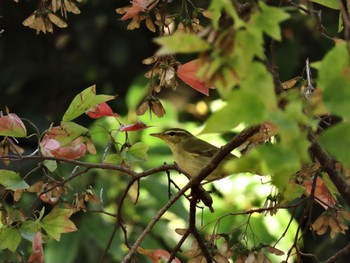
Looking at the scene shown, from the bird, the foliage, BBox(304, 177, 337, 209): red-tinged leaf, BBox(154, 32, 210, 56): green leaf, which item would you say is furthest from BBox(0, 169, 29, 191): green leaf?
the bird

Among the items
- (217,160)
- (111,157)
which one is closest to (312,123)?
(217,160)

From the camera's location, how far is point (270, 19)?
757 mm

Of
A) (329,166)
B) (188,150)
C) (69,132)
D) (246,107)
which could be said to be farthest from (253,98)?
(188,150)

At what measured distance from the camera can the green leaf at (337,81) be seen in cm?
73

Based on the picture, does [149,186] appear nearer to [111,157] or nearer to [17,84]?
[17,84]

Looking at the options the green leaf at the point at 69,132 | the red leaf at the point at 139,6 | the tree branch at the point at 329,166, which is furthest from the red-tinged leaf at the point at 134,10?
the tree branch at the point at 329,166

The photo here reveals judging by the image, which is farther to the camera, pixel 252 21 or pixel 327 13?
pixel 327 13

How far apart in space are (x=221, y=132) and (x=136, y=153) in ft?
1.51

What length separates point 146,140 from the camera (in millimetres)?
2949

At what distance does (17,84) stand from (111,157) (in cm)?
214

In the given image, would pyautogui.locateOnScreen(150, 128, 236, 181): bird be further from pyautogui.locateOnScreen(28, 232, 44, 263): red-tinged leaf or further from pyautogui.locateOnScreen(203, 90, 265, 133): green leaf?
pyautogui.locateOnScreen(203, 90, 265, 133): green leaf

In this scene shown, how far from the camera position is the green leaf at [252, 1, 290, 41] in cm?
75

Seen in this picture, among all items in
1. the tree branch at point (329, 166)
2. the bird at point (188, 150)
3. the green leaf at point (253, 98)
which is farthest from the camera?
the bird at point (188, 150)

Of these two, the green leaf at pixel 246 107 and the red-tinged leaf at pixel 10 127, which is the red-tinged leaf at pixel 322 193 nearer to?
the red-tinged leaf at pixel 10 127
